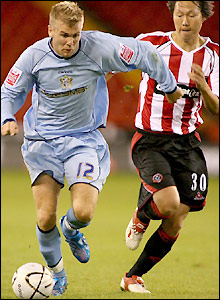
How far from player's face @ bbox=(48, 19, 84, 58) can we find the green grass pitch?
1.98 metres

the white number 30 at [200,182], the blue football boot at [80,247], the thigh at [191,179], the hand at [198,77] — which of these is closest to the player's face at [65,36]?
the hand at [198,77]

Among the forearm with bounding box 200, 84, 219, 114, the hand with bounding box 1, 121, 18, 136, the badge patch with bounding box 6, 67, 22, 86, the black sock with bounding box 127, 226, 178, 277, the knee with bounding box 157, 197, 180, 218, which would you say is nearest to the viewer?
the hand with bounding box 1, 121, 18, 136

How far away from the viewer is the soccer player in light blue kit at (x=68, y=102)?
4.96m

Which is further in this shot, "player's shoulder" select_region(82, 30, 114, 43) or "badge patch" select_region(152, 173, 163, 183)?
"badge patch" select_region(152, 173, 163, 183)

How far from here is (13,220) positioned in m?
10.6

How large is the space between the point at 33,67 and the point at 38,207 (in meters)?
0.98

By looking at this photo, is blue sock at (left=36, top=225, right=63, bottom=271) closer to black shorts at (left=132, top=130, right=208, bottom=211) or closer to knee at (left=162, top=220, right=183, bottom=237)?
black shorts at (left=132, top=130, right=208, bottom=211)

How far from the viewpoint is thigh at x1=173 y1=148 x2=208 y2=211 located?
563 centimetres

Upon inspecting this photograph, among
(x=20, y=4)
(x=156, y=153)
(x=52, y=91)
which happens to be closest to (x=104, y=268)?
(x=156, y=153)

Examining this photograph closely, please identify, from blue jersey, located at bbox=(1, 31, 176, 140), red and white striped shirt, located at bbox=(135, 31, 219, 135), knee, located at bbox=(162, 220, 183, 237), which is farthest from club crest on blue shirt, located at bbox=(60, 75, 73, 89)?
knee, located at bbox=(162, 220, 183, 237)

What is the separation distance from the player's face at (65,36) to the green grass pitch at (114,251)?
198 cm

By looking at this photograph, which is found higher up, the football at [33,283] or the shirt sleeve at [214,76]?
the shirt sleeve at [214,76]

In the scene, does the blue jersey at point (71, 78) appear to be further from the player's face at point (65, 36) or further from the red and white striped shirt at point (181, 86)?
the red and white striped shirt at point (181, 86)

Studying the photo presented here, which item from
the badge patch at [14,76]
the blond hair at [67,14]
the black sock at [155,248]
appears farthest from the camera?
the black sock at [155,248]
